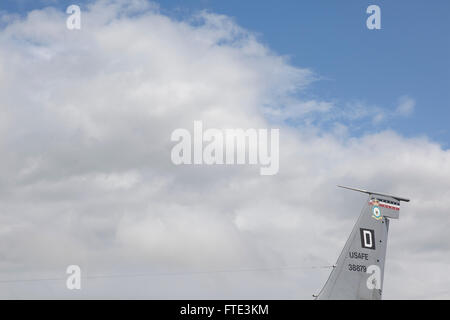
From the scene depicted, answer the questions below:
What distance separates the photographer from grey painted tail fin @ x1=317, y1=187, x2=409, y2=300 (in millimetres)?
53031

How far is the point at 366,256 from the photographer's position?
54281mm

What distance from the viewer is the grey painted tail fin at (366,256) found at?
53.0 metres

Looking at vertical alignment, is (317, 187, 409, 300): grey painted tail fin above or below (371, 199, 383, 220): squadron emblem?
below

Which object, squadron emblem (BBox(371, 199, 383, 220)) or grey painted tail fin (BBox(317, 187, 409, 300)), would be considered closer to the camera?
grey painted tail fin (BBox(317, 187, 409, 300))

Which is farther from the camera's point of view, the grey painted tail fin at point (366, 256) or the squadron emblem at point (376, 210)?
the squadron emblem at point (376, 210)

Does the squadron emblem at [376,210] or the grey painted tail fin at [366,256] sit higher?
the squadron emblem at [376,210]
